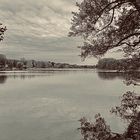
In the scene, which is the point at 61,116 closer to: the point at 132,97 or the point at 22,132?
the point at 22,132

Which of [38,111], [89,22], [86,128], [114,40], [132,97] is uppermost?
[89,22]

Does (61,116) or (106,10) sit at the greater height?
(106,10)

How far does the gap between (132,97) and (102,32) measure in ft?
9.72

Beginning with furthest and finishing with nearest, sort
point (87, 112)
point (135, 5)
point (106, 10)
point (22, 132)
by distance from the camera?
1. point (87, 112)
2. point (22, 132)
3. point (106, 10)
4. point (135, 5)

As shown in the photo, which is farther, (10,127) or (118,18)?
(10,127)

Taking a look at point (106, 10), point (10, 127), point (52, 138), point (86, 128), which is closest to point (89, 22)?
point (106, 10)

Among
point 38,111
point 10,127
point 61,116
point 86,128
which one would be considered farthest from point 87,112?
point 86,128

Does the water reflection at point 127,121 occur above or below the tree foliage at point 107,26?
below

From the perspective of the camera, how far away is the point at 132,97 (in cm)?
1217

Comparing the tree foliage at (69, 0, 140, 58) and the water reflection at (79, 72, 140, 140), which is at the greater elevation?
the tree foliage at (69, 0, 140, 58)

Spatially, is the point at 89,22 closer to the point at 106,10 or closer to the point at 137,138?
the point at 106,10

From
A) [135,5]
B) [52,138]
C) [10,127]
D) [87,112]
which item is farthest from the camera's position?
[87,112]

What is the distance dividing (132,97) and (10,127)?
19817 millimetres

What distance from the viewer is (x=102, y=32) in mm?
12008
